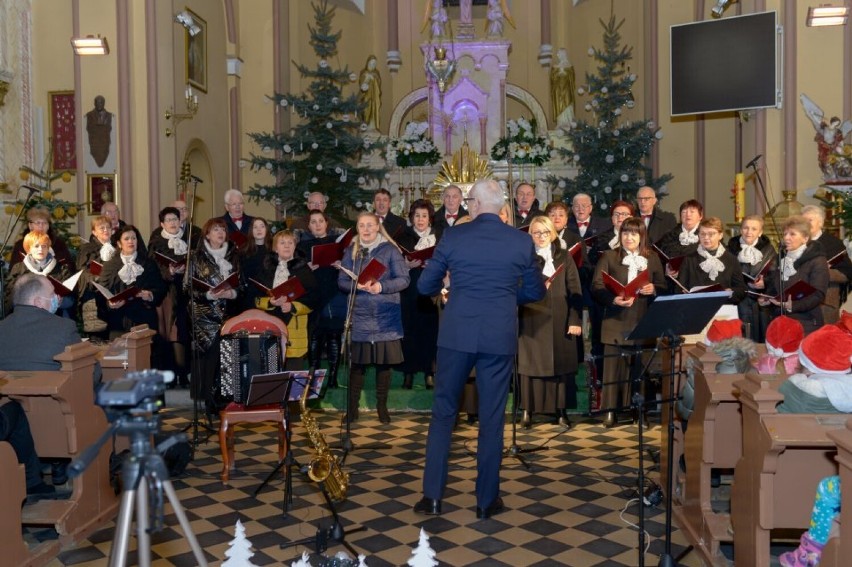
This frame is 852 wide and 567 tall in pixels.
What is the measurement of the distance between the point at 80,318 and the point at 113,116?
11.4 feet

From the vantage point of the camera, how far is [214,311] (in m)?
7.91

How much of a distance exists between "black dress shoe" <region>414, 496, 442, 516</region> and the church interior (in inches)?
2.8

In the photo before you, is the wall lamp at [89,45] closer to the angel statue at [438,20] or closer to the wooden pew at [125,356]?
the wooden pew at [125,356]

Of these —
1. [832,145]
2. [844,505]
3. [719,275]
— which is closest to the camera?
[844,505]

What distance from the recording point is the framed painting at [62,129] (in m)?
11.9

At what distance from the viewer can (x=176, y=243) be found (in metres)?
8.62

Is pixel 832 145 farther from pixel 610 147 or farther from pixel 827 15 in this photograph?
pixel 610 147

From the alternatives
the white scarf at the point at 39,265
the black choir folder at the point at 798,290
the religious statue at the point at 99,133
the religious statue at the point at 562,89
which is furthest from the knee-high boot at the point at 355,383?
the religious statue at the point at 562,89

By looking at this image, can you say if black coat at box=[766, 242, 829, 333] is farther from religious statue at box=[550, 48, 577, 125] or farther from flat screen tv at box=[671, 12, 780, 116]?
religious statue at box=[550, 48, 577, 125]

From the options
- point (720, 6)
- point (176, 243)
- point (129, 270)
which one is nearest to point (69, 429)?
point (129, 270)

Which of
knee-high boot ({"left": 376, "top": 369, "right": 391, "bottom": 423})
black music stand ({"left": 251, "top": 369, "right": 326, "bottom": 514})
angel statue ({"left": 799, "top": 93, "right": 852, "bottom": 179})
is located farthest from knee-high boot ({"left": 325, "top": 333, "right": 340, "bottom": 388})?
angel statue ({"left": 799, "top": 93, "right": 852, "bottom": 179})

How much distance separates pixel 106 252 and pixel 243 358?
8.47 ft

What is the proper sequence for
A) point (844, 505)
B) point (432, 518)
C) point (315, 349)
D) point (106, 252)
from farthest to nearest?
point (315, 349) → point (106, 252) → point (432, 518) → point (844, 505)

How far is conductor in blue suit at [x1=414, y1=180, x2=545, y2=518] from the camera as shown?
17.2 ft
